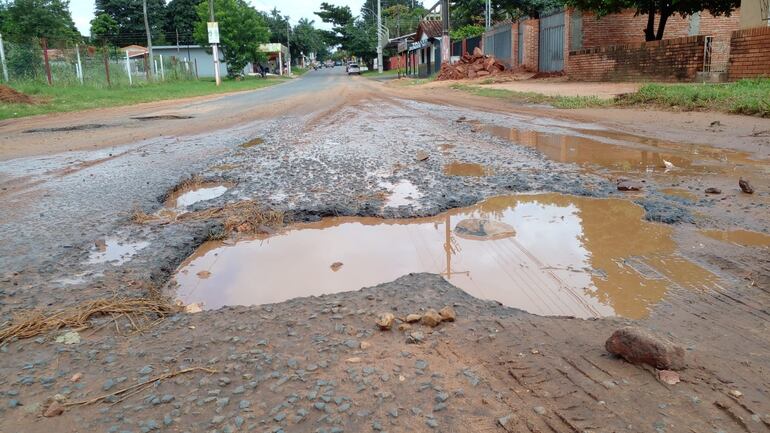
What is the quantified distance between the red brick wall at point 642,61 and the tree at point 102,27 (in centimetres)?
5158

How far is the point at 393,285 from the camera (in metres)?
3.11

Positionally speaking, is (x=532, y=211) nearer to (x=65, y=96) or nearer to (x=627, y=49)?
(x=627, y=49)

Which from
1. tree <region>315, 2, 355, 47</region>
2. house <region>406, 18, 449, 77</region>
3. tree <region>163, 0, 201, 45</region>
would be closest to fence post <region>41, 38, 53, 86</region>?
house <region>406, 18, 449, 77</region>

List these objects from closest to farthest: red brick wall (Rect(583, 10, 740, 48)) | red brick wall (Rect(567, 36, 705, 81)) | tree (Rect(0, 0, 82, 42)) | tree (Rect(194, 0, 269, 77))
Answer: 1. red brick wall (Rect(567, 36, 705, 81))
2. red brick wall (Rect(583, 10, 740, 48))
3. tree (Rect(0, 0, 82, 42))
4. tree (Rect(194, 0, 269, 77))

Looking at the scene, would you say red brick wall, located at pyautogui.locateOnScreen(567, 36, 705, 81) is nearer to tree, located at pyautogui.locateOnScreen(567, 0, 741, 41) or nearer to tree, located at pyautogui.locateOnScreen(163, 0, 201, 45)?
tree, located at pyautogui.locateOnScreen(567, 0, 741, 41)

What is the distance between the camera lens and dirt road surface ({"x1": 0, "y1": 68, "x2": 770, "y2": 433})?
1983 mm

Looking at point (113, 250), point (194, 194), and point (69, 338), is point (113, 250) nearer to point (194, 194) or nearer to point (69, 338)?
point (69, 338)

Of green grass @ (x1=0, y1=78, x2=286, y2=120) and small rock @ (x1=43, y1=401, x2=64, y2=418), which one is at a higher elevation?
green grass @ (x1=0, y1=78, x2=286, y2=120)

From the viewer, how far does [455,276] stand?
3461 mm

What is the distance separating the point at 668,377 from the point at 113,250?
3.47 meters

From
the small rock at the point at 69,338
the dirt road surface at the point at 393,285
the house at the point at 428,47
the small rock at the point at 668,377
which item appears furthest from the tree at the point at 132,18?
the small rock at the point at 668,377

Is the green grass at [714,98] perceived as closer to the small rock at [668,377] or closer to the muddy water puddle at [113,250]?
the small rock at [668,377]

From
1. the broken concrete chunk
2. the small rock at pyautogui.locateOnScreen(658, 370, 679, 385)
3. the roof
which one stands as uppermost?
the roof

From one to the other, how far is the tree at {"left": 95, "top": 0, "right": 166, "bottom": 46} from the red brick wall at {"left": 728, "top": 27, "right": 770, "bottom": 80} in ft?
191
